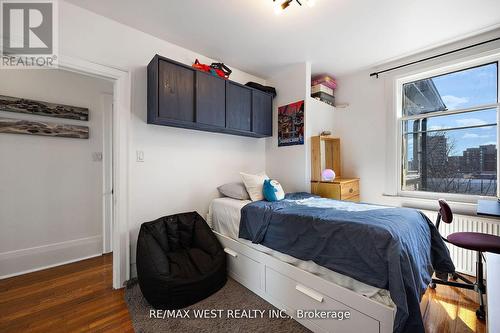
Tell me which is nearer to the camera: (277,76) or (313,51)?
(313,51)

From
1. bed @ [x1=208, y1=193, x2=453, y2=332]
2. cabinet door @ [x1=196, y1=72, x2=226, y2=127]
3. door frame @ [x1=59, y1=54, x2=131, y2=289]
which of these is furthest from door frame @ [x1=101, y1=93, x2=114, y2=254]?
bed @ [x1=208, y1=193, x2=453, y2=332]

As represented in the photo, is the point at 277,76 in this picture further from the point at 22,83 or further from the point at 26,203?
the point at 26,203

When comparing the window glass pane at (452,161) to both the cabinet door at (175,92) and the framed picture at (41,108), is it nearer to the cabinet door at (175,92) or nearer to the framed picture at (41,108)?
the cabinet door at (175,92)

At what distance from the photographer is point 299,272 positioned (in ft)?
5.24

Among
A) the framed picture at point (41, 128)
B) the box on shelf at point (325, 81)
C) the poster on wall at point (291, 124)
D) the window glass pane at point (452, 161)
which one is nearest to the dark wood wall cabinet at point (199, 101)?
the poster on wall at point (291, 124)

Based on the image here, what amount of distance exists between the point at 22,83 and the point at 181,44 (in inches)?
73.0

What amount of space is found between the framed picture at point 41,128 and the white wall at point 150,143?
1144 millimetres

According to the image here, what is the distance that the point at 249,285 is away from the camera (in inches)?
79.6

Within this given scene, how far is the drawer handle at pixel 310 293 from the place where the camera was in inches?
57.8

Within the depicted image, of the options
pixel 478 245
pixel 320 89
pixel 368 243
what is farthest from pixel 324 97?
pixel 368 243

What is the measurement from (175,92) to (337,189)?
2211 millimetres

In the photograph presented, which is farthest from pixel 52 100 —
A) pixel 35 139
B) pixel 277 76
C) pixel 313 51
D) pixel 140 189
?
pixel 313 51

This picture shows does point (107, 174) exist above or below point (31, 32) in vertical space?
below

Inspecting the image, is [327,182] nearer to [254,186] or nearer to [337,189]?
[337,189]
